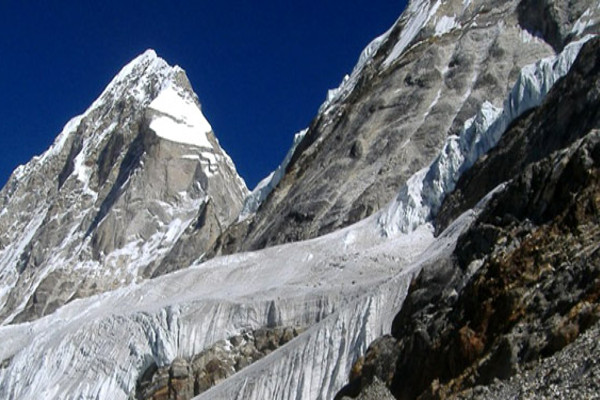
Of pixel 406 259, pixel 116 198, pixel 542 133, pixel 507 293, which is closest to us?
pixel 507 293

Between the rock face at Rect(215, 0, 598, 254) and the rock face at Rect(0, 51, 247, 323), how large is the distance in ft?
123

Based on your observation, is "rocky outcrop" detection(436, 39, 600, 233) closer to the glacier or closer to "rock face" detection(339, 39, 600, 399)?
the glacier

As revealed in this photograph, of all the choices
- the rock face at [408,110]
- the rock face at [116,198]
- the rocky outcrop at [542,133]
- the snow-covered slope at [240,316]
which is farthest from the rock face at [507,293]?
the rock face at [116,198]

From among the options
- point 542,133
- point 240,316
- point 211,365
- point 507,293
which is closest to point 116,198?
point 240,316

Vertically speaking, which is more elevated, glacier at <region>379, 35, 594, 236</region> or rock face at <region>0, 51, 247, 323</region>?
rock face at <region>0, 51, 247, 323</region>

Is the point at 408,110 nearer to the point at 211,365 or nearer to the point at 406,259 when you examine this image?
the point at 406,259

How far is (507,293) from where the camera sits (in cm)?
2234

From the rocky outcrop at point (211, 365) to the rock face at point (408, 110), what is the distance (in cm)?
1506

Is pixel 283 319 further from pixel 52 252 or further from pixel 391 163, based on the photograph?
pixel 52 252

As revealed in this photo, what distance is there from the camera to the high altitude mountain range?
22.1m

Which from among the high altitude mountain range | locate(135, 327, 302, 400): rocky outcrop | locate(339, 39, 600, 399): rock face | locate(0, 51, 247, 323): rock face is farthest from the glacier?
locate(0, 51, 247, 323): rock face

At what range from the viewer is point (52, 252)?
134m

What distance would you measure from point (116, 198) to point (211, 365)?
91.6 meters

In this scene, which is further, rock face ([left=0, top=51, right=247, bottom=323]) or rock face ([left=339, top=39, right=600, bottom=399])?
rock face ([left=0, top=51, right=247, bottom=323])
